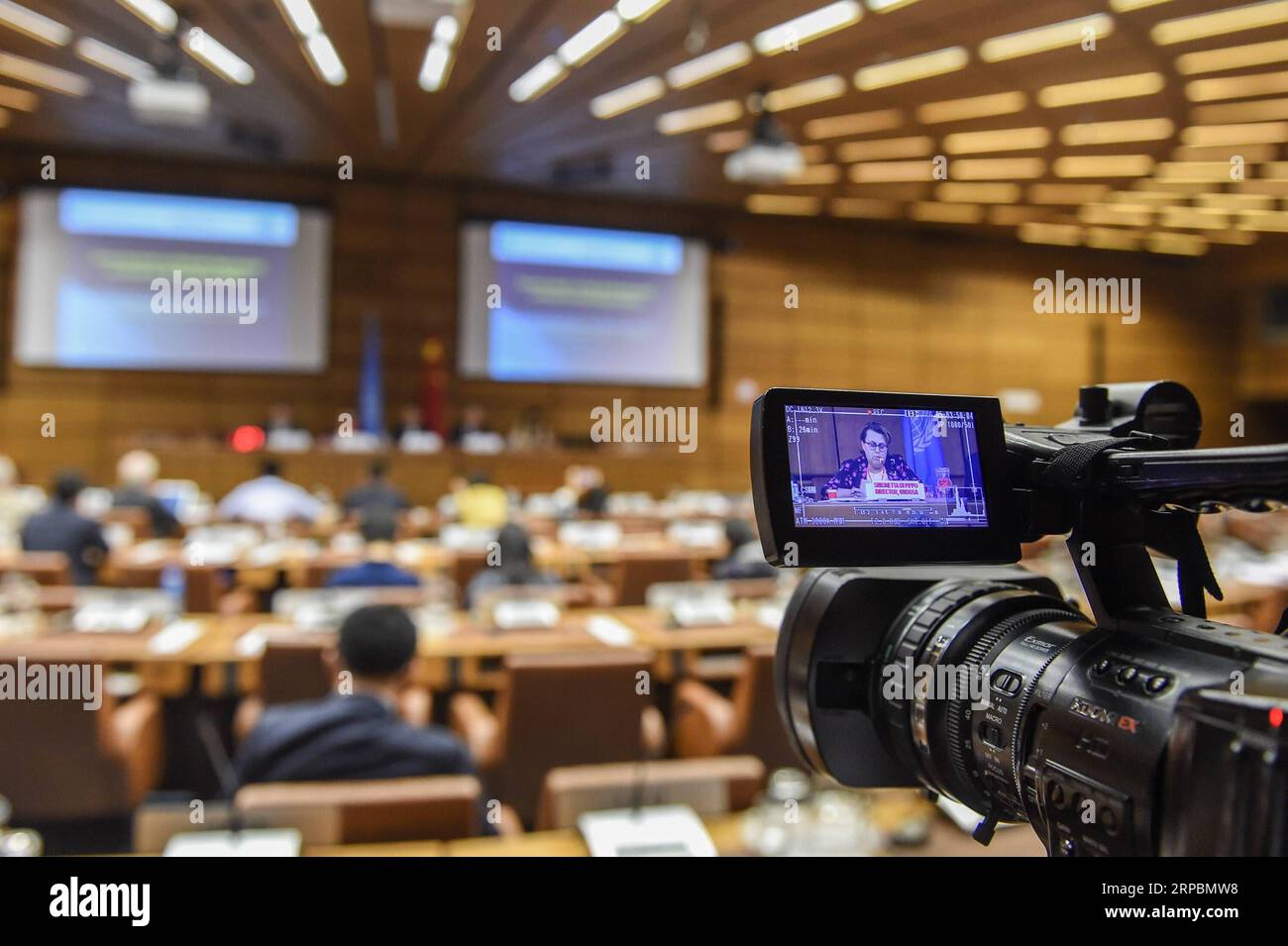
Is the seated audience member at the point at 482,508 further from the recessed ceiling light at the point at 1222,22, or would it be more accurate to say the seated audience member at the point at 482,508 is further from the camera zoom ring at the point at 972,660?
the camera zoom ring at the point at 972,660

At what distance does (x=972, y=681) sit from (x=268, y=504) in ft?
22.2

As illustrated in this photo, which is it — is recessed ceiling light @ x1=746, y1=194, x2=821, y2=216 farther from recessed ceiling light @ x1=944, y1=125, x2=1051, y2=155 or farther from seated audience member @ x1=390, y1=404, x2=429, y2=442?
seated audience member @ x1=390, y1=404, x2=429, y2=442

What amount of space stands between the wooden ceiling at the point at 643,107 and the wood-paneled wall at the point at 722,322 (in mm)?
386

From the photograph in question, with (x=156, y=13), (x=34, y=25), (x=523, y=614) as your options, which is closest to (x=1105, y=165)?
(x=523, y=614)

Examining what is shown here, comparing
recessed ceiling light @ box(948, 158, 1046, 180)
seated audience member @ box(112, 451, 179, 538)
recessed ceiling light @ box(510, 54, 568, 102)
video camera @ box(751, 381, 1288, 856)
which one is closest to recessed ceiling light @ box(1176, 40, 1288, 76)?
recessed ceiling light @ box(948, 158, 1046, 180)

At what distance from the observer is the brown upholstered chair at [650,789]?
1773 mm

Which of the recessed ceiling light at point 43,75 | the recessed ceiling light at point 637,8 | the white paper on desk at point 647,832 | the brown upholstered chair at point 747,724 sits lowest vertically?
the brown upholstered chair at point 747,724

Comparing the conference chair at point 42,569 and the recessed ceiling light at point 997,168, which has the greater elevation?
the recessed ceiling light at point 997,168

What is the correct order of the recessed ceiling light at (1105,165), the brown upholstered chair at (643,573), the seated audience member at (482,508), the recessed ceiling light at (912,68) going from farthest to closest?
1. the recessed ceiling light at (1105,165)
2. the seated audience member at (482,508)
3. the recessed ceiling light at (912,68)
4. the brown upholstered chair at (643,573)

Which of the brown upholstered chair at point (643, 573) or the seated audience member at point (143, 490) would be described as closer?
the brown upholstered chair at point (643, 573)

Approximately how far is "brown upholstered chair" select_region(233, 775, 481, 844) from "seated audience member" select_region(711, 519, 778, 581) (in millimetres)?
2648

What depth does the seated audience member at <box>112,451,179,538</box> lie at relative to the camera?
241 inches

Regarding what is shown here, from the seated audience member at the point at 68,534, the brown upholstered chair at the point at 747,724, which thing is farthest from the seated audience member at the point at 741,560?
the seated audience member at the point at 68,534

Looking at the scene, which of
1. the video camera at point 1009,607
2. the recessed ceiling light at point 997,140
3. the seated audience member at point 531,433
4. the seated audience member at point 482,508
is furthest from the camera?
the seated audience member at point 531,433
